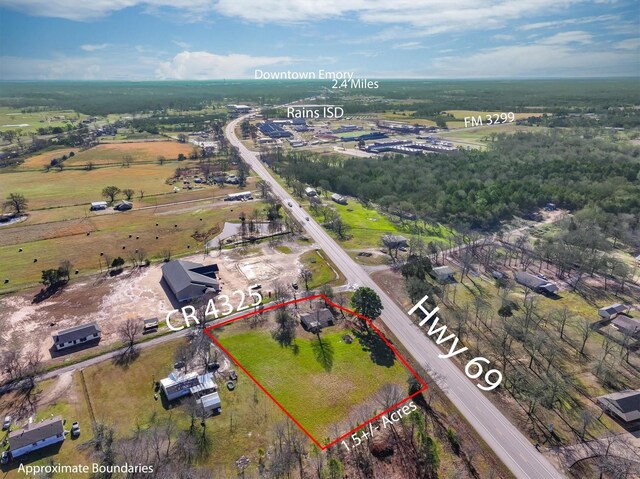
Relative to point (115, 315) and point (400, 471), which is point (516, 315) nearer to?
point (400, 471)

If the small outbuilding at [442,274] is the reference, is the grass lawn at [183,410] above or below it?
below

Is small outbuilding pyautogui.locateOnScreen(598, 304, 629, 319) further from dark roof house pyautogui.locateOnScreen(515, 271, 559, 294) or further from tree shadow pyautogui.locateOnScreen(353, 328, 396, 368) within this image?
tree shadow pyautogui.locateOnScreen(353, 328, 396, 368)

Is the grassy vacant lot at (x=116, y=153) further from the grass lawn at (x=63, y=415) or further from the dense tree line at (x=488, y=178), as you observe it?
the grass lawn at (x=63, y=415)

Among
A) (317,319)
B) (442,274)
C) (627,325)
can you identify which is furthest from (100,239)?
(627,325)

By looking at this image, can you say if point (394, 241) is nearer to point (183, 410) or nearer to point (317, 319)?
point (317, 319)

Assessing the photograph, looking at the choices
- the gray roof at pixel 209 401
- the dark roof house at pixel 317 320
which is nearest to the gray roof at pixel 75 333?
the gray roof at pixel 209 401

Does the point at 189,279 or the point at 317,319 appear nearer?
the point at 317,319

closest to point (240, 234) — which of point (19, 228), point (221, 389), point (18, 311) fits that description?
point (18, 311)
